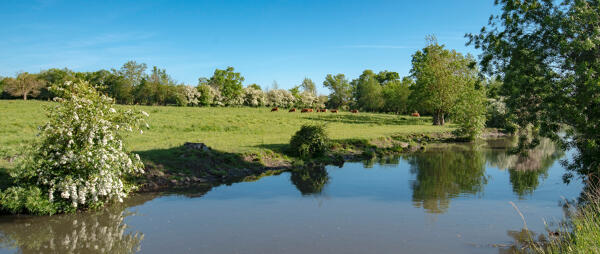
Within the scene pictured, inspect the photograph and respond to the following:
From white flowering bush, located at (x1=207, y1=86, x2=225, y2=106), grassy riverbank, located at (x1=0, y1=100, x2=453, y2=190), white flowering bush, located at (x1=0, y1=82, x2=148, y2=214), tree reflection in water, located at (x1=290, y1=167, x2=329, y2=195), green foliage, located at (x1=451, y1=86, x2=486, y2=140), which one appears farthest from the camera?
white flowering bush, located at (x1=207, y1=86, x2=225, y2=106)

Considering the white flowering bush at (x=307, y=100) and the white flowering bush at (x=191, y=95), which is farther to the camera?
the white flowering bush at (x=307, y=100)

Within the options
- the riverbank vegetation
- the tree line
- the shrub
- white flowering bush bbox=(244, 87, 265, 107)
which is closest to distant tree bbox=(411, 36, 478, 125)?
the tree line

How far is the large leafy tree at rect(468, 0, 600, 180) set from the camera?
42.8 ft

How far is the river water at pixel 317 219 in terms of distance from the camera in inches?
390

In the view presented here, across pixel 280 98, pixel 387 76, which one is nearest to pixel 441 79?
pixel 280 98

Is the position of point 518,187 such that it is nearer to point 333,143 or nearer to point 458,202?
point 458,202

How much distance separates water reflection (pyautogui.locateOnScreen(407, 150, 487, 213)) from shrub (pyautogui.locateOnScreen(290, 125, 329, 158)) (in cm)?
624

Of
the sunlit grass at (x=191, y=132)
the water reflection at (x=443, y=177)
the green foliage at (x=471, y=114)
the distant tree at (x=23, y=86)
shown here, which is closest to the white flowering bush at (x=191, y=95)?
the distant tree at (x=23, y=86)

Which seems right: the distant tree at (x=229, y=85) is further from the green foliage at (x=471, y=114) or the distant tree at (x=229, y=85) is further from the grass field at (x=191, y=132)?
the green foliage at (x=471, y=114)

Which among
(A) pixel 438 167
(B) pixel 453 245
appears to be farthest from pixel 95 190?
(A) pixel 438 167

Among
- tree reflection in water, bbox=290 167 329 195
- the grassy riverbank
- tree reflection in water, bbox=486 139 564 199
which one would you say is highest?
the grassy riverbank

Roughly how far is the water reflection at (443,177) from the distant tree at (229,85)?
62.8 m

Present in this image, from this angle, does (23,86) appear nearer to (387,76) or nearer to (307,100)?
(307,100)

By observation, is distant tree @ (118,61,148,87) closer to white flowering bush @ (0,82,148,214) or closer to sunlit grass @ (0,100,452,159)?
sunlit grass @ (0,100,452,159)
